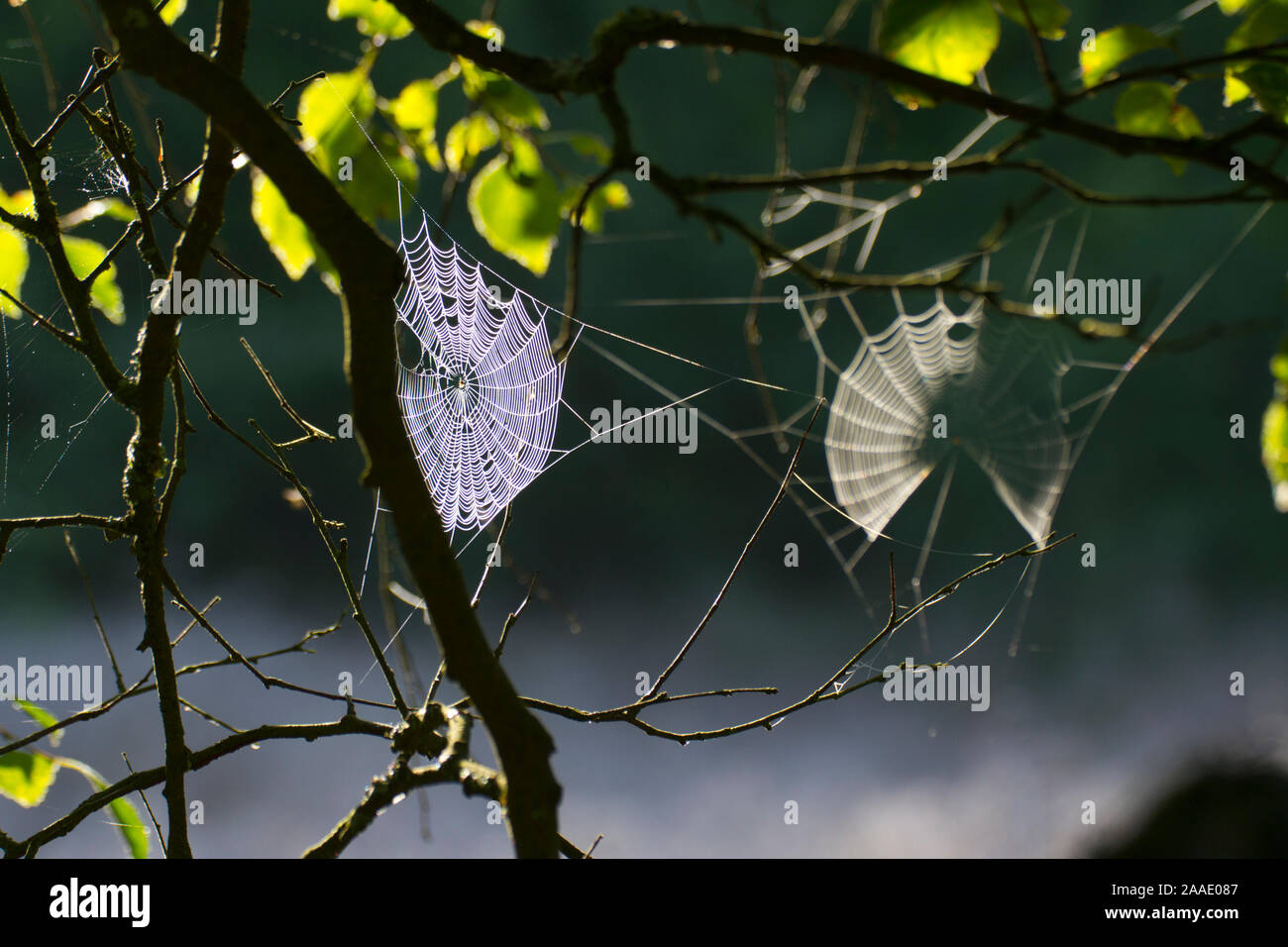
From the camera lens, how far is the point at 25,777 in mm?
555

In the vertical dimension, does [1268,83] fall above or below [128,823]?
above

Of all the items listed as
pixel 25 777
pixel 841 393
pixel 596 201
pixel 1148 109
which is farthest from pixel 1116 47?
pixel 841 393

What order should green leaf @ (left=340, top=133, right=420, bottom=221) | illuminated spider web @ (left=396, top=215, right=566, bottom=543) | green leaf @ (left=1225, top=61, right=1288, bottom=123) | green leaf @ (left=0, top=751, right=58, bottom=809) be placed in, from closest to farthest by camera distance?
green leaf @ (left=1225, top=61, right=1288, bottom=123) → green leaf @ (left=0, top=751, right=58, bottom=809) → green leaf @ (left=340, top=133, right=420, bottom=221) → illuminated spider web @ (left=396, top=215, right=566, bottom=543)

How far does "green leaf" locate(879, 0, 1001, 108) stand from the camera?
0.47 metres

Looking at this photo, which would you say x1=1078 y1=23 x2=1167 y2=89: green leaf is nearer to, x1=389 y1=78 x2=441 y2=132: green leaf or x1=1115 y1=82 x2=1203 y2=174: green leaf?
x1=1115 y1=82 x2=1203 y2=174: green leaf

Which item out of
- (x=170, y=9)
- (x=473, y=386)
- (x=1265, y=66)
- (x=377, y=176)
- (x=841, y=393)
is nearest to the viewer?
(x=1265, y=66)

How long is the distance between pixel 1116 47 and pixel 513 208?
1.42 ft

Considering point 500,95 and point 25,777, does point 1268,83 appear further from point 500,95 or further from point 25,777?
point 25,777

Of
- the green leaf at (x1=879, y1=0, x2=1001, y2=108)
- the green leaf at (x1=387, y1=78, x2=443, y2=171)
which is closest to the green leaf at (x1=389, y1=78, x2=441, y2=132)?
the green leaf at (x1=387, y1=78, x2=443, y2=171)

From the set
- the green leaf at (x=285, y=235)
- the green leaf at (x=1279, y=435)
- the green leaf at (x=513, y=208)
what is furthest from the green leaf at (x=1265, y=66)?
the green leaf at (x=285, y=235)

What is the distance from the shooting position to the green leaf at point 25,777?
1.80ft

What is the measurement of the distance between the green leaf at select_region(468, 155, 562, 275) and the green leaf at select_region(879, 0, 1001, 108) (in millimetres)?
304

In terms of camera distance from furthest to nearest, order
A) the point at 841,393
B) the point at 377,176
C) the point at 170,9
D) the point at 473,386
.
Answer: the point at 841,393
the point at 473,386
the point at 377,176
the point at 170,9
